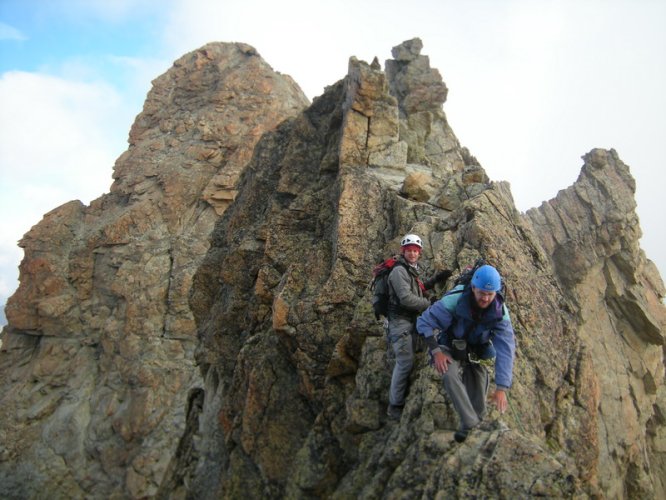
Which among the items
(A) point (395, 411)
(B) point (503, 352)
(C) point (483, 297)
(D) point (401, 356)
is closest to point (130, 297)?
(A) point (395, 411)

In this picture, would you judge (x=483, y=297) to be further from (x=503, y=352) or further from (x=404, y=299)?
(x=404, y=299)

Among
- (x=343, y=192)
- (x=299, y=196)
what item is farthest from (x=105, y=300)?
(x=343, y=192)

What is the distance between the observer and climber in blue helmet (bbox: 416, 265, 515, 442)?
7898 millimetres

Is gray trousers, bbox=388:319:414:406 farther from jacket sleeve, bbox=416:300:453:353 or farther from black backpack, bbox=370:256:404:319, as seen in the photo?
jacket sleeve, bbox=416:300:453:353

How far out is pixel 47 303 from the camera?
49.9m

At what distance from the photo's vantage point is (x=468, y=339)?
26.9 feet

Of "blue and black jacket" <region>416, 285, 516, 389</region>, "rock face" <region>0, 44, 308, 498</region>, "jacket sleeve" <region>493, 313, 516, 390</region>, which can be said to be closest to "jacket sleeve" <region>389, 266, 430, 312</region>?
"blue and black jacket" <region>416, 285, 516, 389</region>

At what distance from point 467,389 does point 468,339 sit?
1098 millimetres

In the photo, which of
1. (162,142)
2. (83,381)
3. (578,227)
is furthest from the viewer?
(162,142)

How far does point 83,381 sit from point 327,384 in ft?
147

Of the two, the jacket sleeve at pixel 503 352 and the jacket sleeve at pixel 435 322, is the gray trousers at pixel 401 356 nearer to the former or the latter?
the jacket sleeve at pixel 435 322

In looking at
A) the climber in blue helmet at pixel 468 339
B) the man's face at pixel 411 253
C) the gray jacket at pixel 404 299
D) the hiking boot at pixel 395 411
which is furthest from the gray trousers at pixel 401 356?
the climber in blue helmet at pixel 468 339

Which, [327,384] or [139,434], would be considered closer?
[327,384]

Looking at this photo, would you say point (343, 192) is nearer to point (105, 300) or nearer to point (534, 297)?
point (534, 297)
